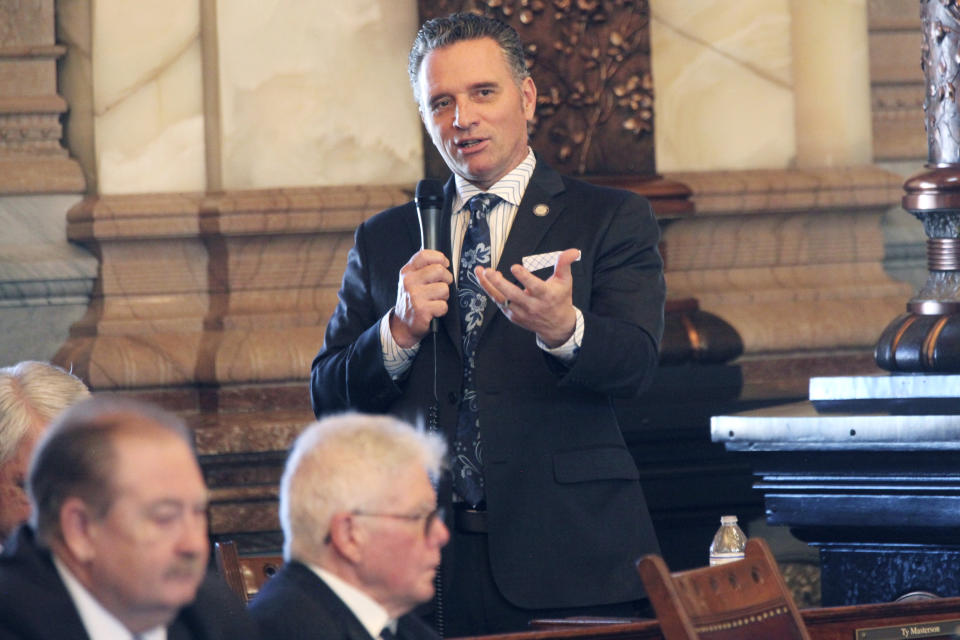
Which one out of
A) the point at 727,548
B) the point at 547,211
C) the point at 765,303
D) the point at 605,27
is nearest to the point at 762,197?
the point at 765,303

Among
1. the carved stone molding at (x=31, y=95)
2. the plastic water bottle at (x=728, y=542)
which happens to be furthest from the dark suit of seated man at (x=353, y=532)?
the carved stone molding at (x=31, y=95)

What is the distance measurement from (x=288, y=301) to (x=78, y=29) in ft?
3.61

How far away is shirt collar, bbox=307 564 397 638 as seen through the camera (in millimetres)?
2424

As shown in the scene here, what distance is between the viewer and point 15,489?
2980 mm

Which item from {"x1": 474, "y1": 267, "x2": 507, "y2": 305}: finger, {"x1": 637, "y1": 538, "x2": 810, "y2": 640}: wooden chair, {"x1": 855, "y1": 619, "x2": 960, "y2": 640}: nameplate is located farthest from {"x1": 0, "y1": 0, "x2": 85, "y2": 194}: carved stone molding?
{"x1": 855, "y1": 619, "x2": 960, "y2": 640}: nameplate

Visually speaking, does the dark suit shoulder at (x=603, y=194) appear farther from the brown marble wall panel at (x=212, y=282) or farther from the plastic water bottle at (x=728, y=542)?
the brown marble wall panel at (x=212, y=282)

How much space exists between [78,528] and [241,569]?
56.7 inches

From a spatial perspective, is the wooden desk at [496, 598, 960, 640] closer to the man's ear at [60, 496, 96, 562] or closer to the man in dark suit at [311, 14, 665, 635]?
the man in dark suit at [311, 14, 665, 635]

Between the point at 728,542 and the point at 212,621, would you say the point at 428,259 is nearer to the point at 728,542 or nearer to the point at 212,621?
the point at 212,621

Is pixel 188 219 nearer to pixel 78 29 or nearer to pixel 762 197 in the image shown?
pixel 78 29

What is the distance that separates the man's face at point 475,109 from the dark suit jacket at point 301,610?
126 cm

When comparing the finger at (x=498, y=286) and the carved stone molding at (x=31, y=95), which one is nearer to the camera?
the finger at (x=498, y=286)

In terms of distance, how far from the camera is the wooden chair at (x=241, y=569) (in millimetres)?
3416

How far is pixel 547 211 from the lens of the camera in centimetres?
349
